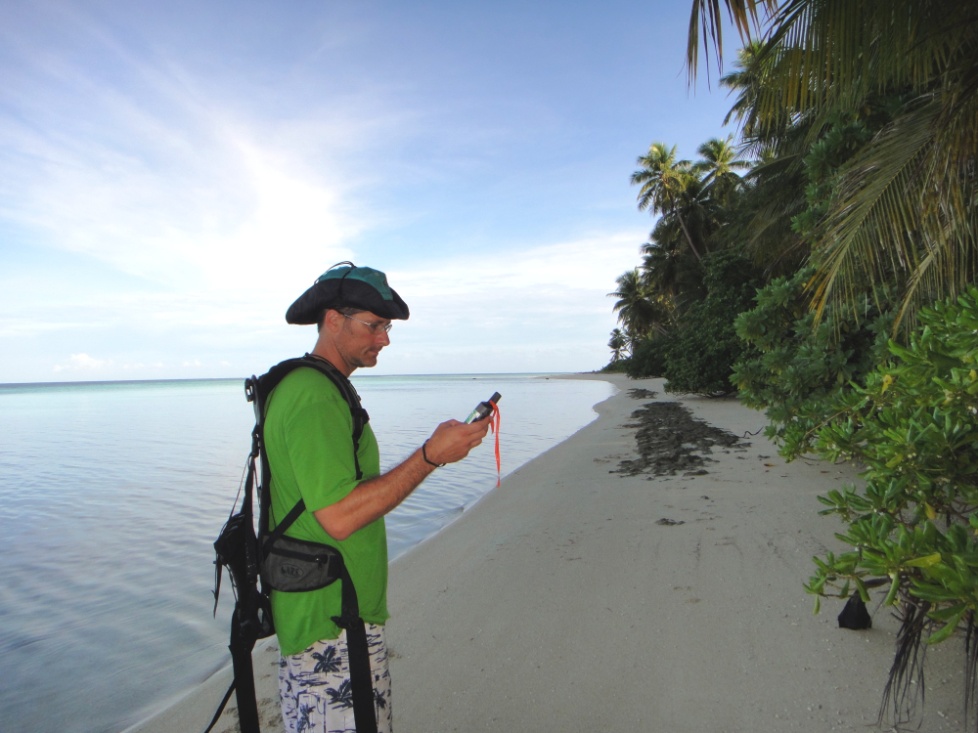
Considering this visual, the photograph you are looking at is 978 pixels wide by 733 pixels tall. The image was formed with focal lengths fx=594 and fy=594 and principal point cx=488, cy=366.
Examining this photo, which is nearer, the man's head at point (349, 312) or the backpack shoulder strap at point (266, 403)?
the backpack shoulder strap at point (266, 403)

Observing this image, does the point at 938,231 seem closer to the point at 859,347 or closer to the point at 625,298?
the point at 859,347

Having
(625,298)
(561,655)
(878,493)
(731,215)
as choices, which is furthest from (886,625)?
(625,298)

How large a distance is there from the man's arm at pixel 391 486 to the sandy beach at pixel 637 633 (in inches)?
66.6

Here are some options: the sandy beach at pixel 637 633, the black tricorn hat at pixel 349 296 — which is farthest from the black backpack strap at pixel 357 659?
the sandy beach at pixel 637 633

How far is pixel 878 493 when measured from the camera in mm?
2150

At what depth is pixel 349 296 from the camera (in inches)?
69.9

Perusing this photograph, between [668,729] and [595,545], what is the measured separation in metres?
2.58

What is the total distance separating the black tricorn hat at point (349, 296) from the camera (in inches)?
70.0

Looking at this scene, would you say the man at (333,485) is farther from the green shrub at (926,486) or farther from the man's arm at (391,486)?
the green shrub at (926,486)

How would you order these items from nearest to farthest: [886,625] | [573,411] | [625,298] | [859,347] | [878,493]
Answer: [878,493] < [886,625] < [859,347] < [573,411] < [625,298]

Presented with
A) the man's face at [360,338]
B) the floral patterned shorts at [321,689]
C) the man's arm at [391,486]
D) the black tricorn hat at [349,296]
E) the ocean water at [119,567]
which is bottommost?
the ocean water at [119,567]

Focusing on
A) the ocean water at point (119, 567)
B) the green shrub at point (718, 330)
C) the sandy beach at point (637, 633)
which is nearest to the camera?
the sandy beach at point (637, 633)

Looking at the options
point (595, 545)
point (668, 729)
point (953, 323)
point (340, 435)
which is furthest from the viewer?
point (595, 545)

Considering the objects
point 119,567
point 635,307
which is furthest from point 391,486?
point 635,307
